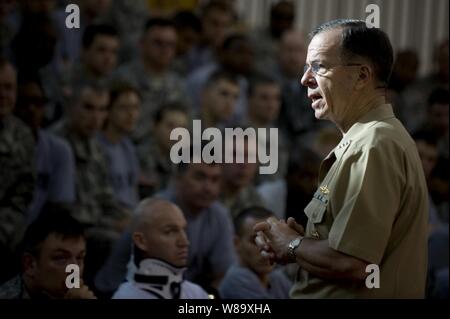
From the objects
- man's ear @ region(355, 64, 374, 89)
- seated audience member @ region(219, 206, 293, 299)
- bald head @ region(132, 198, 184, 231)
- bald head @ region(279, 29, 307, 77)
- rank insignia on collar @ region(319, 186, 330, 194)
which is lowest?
seated audience member @ region(219, 206, 293, 299)

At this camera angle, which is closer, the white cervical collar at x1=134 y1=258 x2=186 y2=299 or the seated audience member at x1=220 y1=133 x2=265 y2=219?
the white cervical collar at x1=134 y1=258 x2=186 y2=299

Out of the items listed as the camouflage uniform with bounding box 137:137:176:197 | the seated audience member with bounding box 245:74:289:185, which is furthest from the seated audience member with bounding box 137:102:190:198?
the seated audience member with bounding box 245:74:289:185

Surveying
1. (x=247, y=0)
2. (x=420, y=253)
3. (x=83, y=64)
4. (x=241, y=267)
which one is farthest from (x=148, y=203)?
(x=247, y=0)

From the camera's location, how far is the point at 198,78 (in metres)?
7.12

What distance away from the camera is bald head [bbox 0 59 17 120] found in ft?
16.6

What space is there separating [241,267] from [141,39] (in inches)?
108

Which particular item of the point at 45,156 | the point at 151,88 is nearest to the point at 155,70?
the point at 151,88

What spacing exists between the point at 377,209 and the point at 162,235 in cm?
165

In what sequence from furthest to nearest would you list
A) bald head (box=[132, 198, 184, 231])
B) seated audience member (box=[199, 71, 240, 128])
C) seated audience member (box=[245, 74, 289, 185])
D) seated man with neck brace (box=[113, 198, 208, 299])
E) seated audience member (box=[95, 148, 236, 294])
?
seated audience member (box=[245, 74, 289, 185]), seated audience member (box=[199, 71, 240, 128]), seated audience member (box=[95, 148, 236, 294]), bald head (box=[132, 198, 184, 231]), seated man with neck brace (box=[113, 198, 208, 299])

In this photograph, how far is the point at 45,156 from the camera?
5.28 m

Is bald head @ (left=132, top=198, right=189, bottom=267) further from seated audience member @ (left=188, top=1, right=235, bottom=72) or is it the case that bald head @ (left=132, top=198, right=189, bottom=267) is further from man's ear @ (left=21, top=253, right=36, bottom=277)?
seated audience member @ (left=188, top=1, right=235, bottom=72)

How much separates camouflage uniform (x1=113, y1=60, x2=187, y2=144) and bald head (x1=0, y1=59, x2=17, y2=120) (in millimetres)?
1502

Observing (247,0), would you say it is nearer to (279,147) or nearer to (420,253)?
(279,147)

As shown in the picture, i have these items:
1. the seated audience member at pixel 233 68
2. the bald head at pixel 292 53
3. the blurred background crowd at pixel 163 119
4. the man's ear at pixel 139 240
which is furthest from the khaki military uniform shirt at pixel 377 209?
the bald head at pixel 292 53
